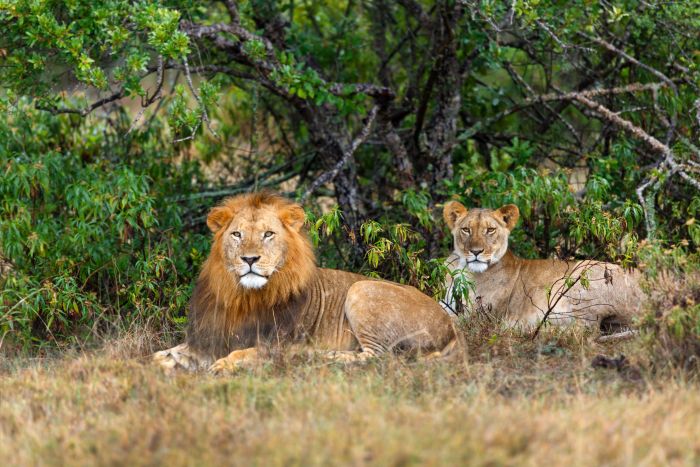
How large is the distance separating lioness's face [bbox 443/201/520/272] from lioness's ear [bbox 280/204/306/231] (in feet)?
5.09

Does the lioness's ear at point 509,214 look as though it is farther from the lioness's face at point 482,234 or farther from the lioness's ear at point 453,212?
the lioness's ear at point 453,212

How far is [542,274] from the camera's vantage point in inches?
301

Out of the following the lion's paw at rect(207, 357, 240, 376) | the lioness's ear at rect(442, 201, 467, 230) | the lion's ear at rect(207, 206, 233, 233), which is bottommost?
the lion's paw at rect(207, 357, 240, 376)

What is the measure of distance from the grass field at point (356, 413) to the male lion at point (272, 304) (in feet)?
1.05

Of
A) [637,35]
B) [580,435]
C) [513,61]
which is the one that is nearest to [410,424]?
[580,435]

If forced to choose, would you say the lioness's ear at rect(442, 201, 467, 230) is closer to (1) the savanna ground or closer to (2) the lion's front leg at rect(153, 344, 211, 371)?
(1) the savanna ground

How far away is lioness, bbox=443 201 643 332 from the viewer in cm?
733

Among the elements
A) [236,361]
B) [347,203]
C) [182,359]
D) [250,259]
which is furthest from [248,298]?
[347,203]

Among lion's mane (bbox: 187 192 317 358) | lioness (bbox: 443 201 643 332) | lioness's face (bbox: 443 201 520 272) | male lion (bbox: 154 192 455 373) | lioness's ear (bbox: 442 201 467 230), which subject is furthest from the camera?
lioness's ear (bbox: 442 201 467 230)

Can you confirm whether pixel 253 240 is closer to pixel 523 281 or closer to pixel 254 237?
pixel 254 237

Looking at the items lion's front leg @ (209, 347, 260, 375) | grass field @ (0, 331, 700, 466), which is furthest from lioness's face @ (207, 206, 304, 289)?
grass field @ (0, 331, 700, 466)

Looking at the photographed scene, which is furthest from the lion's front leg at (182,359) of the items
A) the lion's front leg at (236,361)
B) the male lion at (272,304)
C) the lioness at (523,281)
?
the lioness at (523,281)

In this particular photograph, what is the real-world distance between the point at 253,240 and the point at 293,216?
0.41m

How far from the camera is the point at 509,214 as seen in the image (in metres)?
7.57
